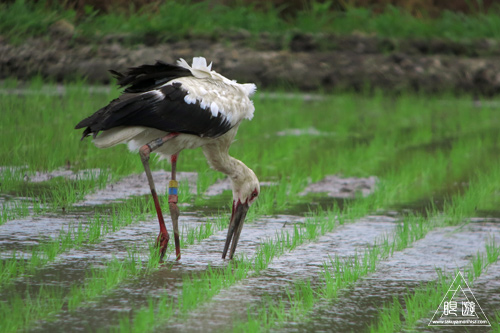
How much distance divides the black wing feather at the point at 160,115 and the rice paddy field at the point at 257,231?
31.6 inches

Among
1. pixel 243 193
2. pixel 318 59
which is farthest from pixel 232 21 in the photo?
pixel 243 193

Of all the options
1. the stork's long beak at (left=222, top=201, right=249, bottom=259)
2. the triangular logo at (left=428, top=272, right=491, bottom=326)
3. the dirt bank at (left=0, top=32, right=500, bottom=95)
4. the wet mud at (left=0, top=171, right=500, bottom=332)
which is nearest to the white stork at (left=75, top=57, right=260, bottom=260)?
the stork's long beak at (left=222, top=201, right=249, bottom=259)

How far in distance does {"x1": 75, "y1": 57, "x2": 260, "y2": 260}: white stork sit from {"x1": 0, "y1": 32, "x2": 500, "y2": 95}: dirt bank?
28.3 ft

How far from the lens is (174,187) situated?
5.71m

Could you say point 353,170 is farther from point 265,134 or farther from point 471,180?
point 265,134

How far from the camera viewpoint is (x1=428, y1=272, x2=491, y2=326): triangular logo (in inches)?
172

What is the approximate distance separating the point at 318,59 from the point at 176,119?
1100cm

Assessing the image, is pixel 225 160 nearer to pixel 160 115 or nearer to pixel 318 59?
pixel 160 115

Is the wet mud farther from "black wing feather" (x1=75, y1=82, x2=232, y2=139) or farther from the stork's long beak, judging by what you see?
"black wing feather" (x1=75, y1=82, x2=232, y2=139)

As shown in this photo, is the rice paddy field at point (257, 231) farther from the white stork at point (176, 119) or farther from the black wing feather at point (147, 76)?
the black wing feather at point (147, 76)

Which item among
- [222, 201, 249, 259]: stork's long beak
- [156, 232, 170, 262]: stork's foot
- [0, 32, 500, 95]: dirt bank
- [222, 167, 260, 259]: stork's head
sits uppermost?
[0, 32, 500, 95]: dirt bank

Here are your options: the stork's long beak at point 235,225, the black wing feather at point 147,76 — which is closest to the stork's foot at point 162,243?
the stork's long beak at point 235,225

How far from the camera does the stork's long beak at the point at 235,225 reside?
5.48 metres

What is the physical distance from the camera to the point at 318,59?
633 inches
